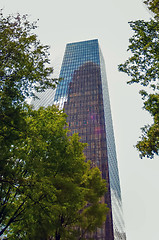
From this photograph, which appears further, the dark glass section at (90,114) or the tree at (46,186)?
the dark glass section at (90,114)

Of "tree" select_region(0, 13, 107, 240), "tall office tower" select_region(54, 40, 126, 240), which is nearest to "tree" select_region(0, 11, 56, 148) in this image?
"tree" select_region(0, 13, 107, 240)

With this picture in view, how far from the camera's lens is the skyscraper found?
153 ft

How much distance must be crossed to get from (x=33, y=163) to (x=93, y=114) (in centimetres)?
5482

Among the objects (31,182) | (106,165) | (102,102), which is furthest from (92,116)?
(31,182)

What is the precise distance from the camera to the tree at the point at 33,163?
638 cm

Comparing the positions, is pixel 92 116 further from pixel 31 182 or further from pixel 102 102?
pixel 31 182

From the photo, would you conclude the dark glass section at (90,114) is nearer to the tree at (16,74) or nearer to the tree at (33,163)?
the tree at (33,163)

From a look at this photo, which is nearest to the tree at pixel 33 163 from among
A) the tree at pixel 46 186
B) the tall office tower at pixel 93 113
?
the tree at pixel 46 186

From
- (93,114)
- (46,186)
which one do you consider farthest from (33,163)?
(93,114)

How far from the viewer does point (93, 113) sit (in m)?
61.0

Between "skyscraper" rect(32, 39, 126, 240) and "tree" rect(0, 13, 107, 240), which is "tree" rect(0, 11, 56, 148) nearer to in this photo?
"tree" rect(0, 13, 107, 240)

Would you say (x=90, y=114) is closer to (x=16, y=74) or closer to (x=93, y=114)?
(x=93, y=114)

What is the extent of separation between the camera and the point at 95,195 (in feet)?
33.0

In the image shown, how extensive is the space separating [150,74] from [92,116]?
50.8 m
